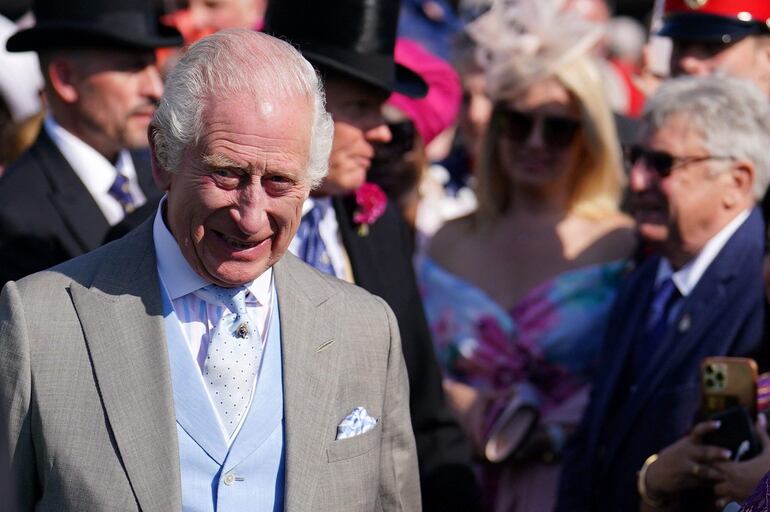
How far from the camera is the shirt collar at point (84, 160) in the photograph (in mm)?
4969

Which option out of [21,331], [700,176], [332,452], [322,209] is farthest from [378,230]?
[21,331]

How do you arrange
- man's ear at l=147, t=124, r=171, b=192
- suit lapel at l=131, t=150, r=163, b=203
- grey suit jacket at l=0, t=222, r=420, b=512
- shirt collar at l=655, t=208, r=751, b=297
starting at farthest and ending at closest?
suit lapel at l=131, t=150, r=163, b=203 → shirt collar at l=655, t=208, r=751, b=297 → man's ear at l=147, t=124, r=171, b=192 → grey suit jacket at l=0, t=222, r=420, b=512

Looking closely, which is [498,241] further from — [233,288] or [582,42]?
[233,288]

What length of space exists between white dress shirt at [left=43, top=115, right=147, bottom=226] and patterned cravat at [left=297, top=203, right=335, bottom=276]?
84 cm

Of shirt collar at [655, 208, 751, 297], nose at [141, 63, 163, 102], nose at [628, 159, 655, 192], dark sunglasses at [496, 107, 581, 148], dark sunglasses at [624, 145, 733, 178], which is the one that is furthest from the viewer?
dark sunglasses at [496, 107, 581, 148]

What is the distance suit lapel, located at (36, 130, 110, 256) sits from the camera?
452 centimetres

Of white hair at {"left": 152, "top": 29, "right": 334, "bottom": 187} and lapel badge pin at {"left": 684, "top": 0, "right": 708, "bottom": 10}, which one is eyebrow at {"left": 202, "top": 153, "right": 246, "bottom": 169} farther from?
lapel badge pin at {"left": 684, "top": 0, "right": 708, "bottom": 10}

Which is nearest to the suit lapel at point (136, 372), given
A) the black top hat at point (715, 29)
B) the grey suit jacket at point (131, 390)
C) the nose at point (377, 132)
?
the grey suit jacket at point (131, 390)

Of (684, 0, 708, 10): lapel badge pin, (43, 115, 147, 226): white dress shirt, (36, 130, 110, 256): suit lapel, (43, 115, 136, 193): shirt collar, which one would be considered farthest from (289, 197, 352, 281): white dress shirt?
(684, 0, 708, 10): lapel badge pin

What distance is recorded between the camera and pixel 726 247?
467 centimetres

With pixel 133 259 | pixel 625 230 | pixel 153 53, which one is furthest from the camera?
pixel 625 230

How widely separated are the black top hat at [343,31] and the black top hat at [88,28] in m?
0.90

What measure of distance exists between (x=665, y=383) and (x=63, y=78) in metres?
2.72

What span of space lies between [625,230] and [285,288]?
9.51 feet
